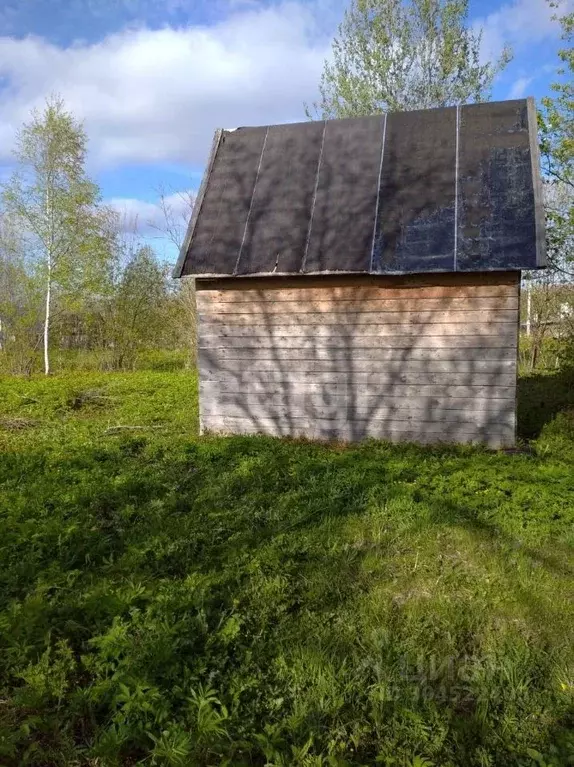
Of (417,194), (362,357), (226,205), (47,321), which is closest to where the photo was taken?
(362,357)

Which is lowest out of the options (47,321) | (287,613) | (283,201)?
(287,613)

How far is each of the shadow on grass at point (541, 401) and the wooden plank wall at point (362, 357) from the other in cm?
169

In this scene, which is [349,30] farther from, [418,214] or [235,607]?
[235,607]

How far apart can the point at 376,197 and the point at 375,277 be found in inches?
58.3

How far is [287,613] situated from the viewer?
12.8 ft

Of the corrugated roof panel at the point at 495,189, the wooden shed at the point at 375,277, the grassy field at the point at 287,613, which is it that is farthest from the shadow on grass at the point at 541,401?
the corrugated roof panel at the point at 495,189

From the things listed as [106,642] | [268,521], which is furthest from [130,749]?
[268,521]

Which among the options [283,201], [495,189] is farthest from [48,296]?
[495,189]

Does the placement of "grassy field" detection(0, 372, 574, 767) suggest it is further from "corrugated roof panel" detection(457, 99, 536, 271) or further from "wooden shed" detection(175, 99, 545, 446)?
"corrugated roof panel" detection(457, 99, 536, 271)

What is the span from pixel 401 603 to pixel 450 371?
16.3 ft

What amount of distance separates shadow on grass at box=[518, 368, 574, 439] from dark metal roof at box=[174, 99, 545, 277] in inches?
127

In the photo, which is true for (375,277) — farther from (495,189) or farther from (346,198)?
(495,189)

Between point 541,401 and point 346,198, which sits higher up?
point 346,198

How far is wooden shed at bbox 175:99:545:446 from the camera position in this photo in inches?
323
